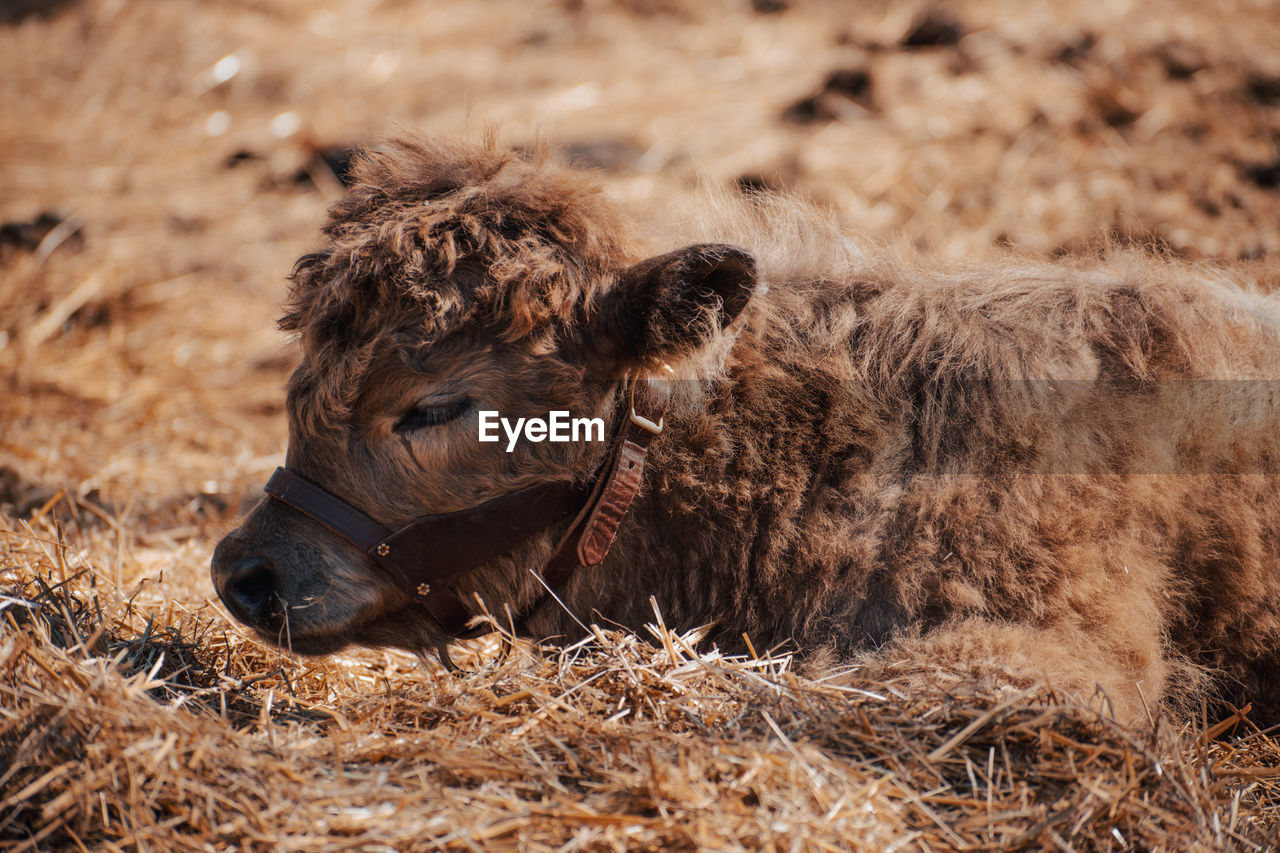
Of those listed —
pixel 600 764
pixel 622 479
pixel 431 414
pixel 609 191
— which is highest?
pixel 609 191

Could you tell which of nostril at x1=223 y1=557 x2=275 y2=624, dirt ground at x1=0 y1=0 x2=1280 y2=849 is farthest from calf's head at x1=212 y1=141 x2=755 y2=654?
dirt ground at x1=0 y1=0 x2=1280 y2=849

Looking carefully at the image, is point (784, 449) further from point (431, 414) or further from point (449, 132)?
point (449, 132)

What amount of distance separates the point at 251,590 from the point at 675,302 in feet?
5.26

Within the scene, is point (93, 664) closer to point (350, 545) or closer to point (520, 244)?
point (350, 545)

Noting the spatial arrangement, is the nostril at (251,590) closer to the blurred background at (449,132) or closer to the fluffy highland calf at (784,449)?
the fluffy highland calf at (784,449)

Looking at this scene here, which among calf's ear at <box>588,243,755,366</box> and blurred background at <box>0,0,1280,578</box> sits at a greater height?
calf's ear at <box>588,243,755,366</box>

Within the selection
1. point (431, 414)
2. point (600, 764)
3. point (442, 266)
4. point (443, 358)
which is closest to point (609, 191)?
point (442, 266)

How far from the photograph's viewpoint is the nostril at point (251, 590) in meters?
3.04

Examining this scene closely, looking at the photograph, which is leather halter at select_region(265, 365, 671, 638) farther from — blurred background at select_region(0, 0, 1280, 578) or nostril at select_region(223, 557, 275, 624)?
blurred background at select_region(0, 0, 1280, 578)

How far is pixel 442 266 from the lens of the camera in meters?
2.96

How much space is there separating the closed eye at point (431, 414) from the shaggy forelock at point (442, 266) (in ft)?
0.60

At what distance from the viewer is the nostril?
304cm

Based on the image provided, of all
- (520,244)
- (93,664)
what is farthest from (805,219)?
(93,664)

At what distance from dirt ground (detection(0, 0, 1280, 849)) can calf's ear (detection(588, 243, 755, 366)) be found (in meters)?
0.86
